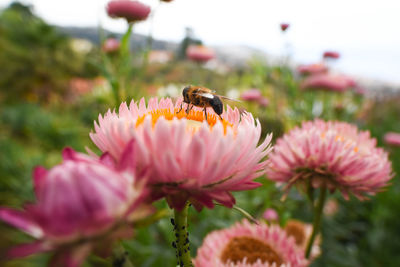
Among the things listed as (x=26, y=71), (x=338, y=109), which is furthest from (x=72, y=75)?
(x=338, y=109)

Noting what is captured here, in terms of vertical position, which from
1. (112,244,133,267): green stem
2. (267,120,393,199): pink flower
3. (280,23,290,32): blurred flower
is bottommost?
(112,244,133,267): green stem

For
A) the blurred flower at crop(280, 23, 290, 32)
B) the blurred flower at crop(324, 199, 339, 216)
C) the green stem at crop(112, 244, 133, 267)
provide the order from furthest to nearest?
the blurred flower at crop(324, 199, 339, 216), the blurred flower at crop(280, 23, 290, 32), the green stem at crop(112, 244, 133, 267)

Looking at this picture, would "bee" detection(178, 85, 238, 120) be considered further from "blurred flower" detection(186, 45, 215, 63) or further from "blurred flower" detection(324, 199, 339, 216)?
"blurred flower" detection(186, 45, 215, 63)

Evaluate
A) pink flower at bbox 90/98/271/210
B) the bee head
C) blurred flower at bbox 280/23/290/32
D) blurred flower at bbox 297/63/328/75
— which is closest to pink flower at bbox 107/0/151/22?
blurred flower at bbox 280/23/290/32

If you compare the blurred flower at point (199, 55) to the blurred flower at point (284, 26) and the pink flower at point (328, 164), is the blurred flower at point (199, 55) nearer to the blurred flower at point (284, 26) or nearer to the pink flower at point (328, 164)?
the blurred flower at point (284, 26)

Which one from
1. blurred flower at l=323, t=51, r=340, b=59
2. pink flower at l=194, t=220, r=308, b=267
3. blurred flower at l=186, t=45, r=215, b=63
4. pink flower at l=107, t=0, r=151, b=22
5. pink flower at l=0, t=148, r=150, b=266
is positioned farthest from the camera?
blurred flower at l=186, t=45, r=215, b=63

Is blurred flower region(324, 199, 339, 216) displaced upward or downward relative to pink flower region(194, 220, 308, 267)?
downward

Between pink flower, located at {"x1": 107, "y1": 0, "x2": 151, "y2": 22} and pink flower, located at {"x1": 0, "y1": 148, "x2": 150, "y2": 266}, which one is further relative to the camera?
pink flower, located at {"x1": 107, "y1": 0, "x2": 151, "y2": 22}

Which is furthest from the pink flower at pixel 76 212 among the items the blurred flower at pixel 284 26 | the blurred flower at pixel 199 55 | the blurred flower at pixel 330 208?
the blurred flower at pixel 199 55
